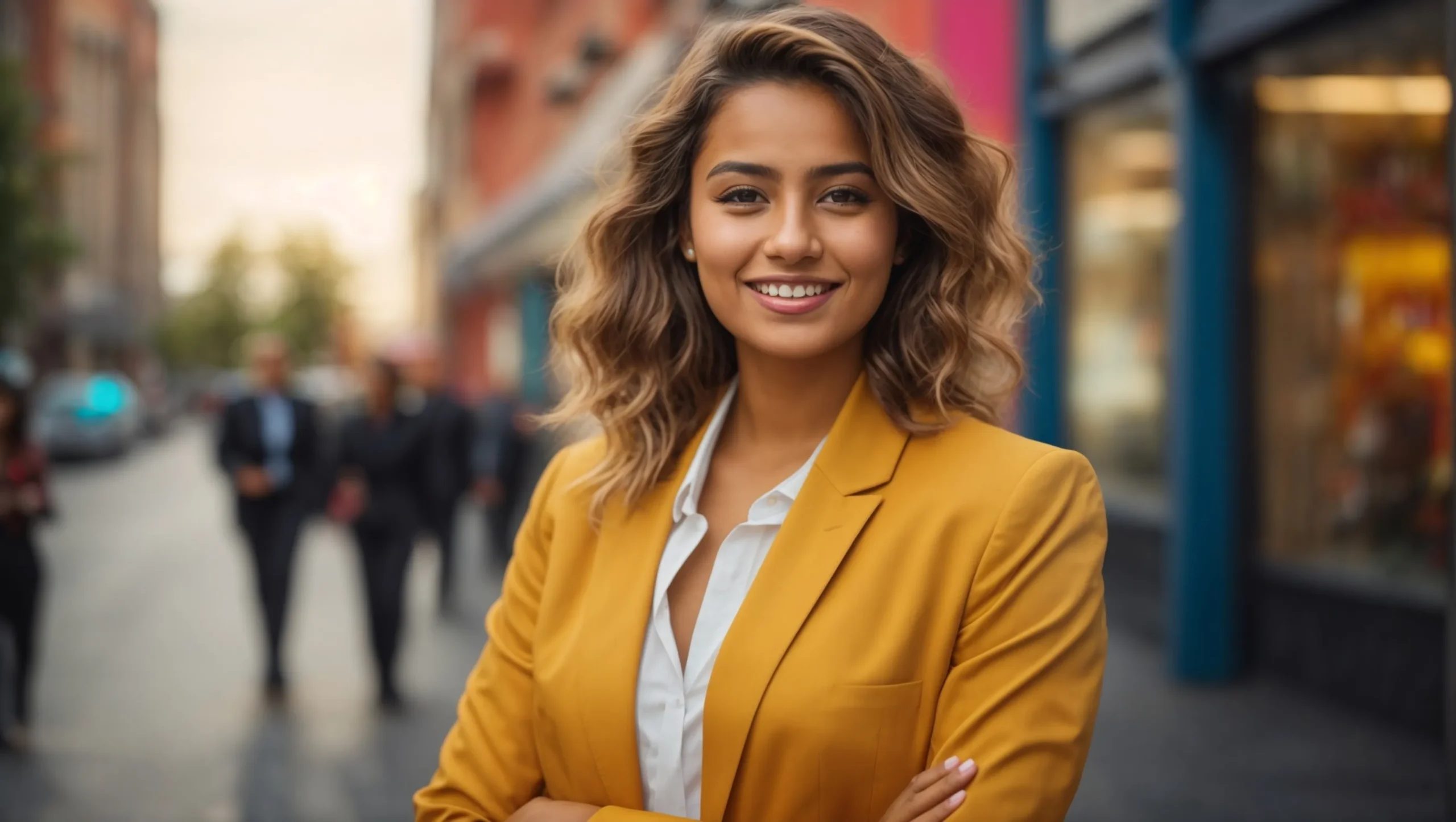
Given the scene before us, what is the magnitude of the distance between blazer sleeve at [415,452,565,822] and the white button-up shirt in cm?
24

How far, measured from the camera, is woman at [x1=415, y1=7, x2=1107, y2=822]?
1.86 m

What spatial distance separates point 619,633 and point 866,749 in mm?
414

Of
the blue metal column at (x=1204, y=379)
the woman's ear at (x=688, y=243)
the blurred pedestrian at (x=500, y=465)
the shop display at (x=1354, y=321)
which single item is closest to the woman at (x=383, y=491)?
the blurred pedestrian at (x=500, y=465)

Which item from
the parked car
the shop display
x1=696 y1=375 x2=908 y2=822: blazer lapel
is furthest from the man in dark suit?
the parked car

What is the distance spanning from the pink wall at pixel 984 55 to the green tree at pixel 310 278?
238 ft

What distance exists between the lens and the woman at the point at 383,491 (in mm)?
7641

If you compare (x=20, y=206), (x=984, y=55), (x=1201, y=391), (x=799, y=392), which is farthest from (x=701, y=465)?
(x=20, y=206)

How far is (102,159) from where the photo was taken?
2488 inches

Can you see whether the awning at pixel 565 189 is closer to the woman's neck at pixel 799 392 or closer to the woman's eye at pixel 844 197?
the woman's neck at pixel 799 392

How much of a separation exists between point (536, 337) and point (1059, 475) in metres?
21.0

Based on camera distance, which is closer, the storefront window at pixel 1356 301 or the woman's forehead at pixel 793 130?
the woman's forehead at pixel 793 130

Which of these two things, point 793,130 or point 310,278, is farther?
point 310,278

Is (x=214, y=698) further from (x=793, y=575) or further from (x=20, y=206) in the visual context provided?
(x=20, y=206)

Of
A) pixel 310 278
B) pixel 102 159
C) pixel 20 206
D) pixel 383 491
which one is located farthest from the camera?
pixel 310 278
